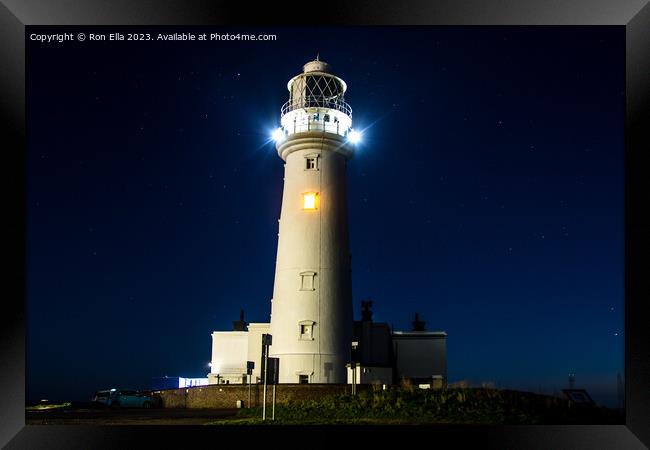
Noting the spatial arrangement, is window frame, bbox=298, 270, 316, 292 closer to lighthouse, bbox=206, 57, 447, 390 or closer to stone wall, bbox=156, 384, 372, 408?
lighthouse, bbox=206, 57, 447, 390

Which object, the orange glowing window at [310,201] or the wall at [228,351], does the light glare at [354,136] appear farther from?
the wall at [228,351]

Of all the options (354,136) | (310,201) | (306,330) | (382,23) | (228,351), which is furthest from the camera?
(228,351)

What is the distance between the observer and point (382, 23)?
37.1ft

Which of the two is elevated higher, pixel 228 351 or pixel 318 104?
pixel 318 104

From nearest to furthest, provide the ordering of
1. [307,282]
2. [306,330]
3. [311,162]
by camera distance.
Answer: [306,330]
[307,282]
[311,162]

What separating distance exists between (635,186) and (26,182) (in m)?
9.47

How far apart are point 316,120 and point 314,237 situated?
12.9 ft

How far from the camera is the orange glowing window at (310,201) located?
2431 cm

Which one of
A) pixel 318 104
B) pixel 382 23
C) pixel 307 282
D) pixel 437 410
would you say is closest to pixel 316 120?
pixel 318 104

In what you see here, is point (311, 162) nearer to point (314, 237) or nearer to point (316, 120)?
point (316, 120)

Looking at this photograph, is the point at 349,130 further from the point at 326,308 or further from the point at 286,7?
the point at 286,7

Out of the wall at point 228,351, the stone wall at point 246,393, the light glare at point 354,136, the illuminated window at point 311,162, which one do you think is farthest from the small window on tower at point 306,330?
the light glare at point 354,136

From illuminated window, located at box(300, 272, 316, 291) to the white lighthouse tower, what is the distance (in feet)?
0.10

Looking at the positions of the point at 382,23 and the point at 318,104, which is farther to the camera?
the point at 318,104
